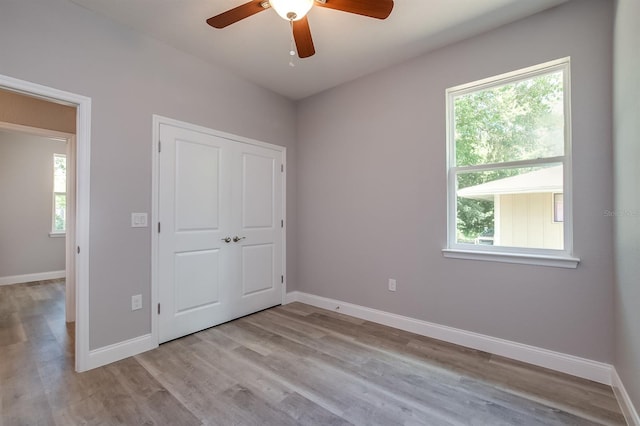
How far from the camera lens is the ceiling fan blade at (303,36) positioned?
1841 millimetres

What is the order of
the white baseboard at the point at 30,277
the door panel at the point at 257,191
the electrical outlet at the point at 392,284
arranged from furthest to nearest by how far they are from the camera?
the white baseboard at the point at 30,277 → the door panel at the point at 257,191 → the electrical outlet at the point at 392,284

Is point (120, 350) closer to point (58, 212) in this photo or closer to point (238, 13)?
point (238, 13)

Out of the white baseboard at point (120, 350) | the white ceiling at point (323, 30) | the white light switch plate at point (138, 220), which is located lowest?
the white baseboard at point (120, 350)

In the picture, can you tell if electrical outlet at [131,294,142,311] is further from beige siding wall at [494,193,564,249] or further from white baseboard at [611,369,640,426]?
white baseboard at [611,369,640,426]

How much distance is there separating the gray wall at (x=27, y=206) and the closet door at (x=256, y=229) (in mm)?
4498

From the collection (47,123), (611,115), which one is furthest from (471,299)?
(47,123)

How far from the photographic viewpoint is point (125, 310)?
7.88 ft

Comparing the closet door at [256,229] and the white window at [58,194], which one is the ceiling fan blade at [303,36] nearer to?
the closet door at [256,229]

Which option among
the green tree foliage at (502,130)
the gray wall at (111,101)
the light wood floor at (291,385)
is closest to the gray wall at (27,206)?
the light wood floor at (291,385)

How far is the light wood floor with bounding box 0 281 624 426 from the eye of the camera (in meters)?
1.67

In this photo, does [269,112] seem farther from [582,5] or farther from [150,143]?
[582,5]

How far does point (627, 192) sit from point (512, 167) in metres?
0.81

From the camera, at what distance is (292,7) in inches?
64.6

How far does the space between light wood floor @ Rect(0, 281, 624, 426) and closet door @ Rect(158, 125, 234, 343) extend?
0.90ft
